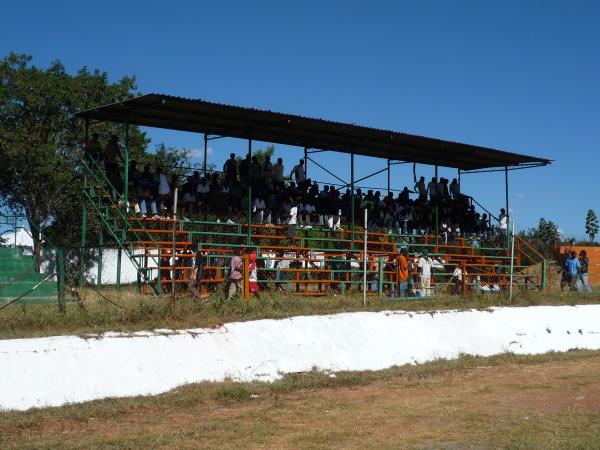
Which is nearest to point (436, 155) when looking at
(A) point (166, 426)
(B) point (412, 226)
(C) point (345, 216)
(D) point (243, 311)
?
(B) point (412, 226)

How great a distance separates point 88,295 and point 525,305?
43.0ft

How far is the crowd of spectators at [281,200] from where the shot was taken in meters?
23.5

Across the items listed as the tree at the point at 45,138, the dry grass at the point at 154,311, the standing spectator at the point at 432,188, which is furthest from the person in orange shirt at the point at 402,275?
the tree at the point at 45,138

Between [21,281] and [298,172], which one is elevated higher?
[298,172]

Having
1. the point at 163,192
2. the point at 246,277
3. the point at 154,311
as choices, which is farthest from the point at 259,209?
the point at 154,311

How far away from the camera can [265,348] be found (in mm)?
16047

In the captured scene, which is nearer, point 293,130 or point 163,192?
point 163,192

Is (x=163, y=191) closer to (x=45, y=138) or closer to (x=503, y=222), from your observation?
(x=45, y=138)

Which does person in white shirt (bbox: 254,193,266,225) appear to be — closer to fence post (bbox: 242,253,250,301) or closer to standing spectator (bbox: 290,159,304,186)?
standing spectator (bbox: 290,159,304,186)

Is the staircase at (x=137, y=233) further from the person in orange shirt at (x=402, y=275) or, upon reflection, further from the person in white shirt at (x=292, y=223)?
the person in orange shirt at (x=402, y=275)

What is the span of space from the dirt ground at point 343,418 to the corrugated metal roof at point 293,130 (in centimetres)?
1032

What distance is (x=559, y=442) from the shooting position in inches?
371

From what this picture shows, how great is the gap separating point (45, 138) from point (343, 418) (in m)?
23.5

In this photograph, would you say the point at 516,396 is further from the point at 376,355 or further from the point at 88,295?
the point at 88,295
